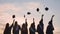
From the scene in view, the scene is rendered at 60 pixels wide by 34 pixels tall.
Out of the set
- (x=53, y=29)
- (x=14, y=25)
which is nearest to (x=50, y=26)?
(x=53, y=29)

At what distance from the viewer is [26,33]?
5784 centimetres

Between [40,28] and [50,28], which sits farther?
[40,28]

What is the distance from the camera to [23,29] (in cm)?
5794

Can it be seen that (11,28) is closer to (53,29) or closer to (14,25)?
(14,25)

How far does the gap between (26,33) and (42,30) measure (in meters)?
1.96

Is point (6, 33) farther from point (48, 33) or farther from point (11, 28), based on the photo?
point (48, 33)

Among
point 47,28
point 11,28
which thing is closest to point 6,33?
point 11,28

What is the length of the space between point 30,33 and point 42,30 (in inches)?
57.2

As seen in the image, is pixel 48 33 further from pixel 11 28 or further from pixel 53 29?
pixel 11 28

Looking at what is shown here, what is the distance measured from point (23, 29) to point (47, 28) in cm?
319

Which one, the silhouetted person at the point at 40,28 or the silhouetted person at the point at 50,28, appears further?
the silhouetted person at the point at 40,28

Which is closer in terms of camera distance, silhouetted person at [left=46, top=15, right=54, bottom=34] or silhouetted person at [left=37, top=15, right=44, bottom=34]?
silhouetted person at [left=46, top=15, right=54, bottom=34]

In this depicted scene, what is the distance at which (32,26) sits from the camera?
2245 inches

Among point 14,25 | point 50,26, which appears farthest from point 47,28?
point 14,25
